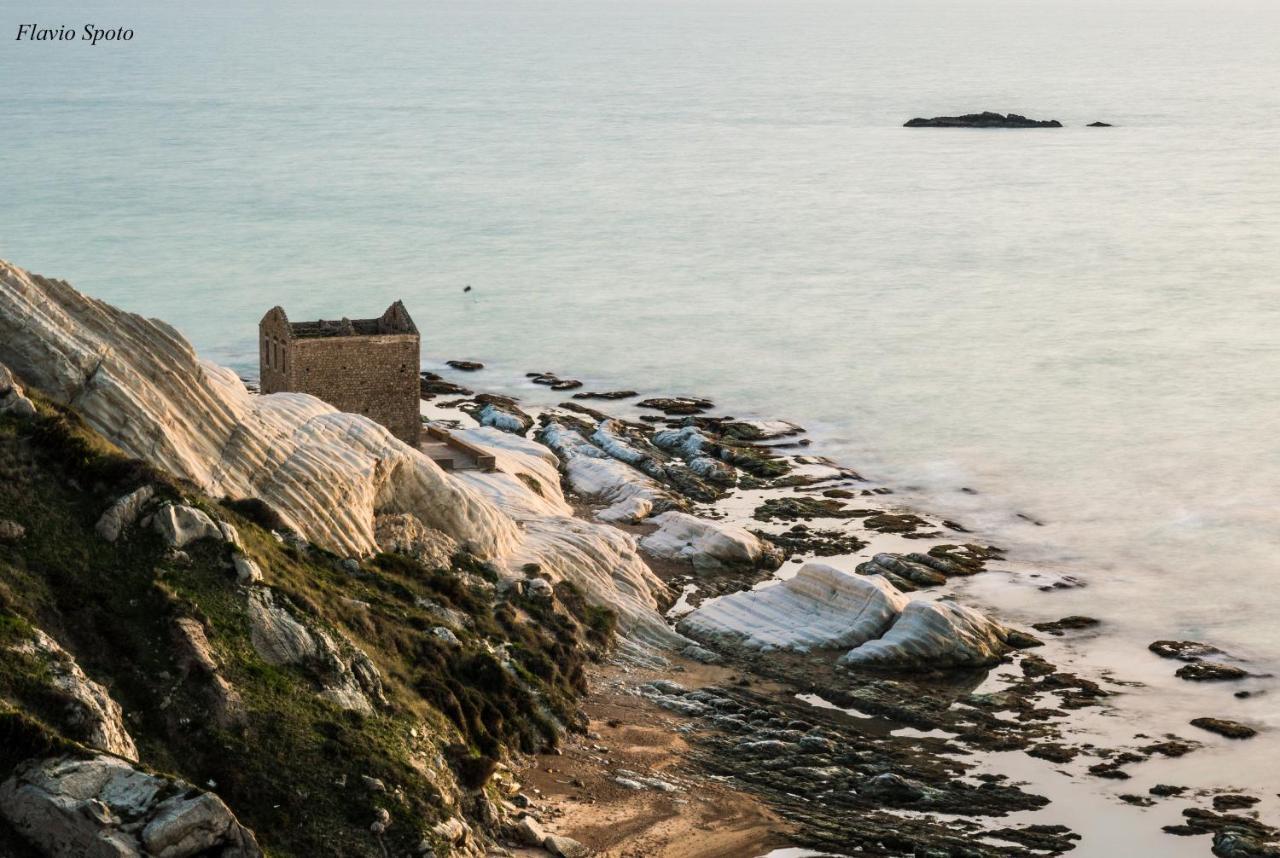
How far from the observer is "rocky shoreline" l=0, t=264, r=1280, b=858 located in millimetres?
39750

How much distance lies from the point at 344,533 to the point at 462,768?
1217cm

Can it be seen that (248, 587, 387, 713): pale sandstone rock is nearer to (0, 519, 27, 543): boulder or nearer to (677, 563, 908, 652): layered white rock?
(0, 519, 27, 543): boulder

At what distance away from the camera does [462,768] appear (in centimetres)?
4456

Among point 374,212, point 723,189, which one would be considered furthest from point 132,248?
point 723,189

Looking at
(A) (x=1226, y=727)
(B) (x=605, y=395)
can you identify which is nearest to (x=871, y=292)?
(B) (x=605, y=395)

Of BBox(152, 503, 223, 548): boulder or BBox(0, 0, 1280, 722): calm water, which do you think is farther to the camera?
BBox(0, 0, 1280, 722): calm water

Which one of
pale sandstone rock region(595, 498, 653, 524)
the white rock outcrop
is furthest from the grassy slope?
pale sandstone rock region(595, 498, 653, 524)

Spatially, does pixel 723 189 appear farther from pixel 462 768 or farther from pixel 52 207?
pixel 462 768

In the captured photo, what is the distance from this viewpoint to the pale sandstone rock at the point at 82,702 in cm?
3788

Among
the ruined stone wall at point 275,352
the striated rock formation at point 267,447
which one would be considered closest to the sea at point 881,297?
the striated rock formation at point 267,447

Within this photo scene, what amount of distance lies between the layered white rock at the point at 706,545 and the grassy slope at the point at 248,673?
605 inches

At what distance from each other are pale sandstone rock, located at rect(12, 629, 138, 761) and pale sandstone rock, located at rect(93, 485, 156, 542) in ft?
14.5

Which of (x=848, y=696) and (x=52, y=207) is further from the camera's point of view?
(x=52, y=207)

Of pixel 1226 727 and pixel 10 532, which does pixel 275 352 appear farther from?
pixel 1226 727
